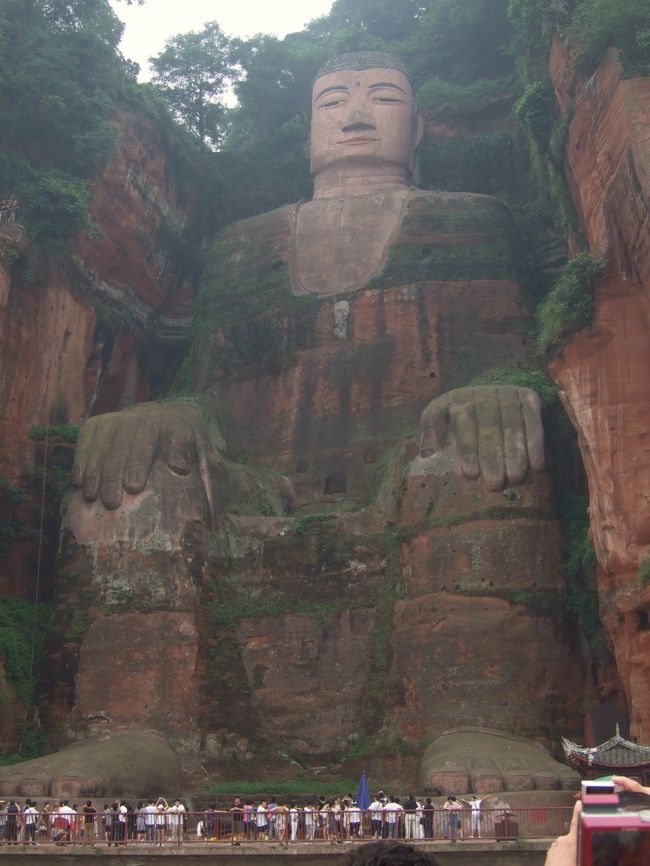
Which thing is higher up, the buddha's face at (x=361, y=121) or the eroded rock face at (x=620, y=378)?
the buddha's face at (x=361, y=121)

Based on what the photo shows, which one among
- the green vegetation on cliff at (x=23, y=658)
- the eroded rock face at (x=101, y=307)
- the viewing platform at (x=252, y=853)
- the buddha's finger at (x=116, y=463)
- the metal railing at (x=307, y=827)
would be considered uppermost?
the eroded rock face at (x=101, y=307)

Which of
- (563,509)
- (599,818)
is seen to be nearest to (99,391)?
(563,509)

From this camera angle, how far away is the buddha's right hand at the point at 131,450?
20.9 m

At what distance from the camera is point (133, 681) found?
64.3 ft

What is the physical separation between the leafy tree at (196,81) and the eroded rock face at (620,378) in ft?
57.3

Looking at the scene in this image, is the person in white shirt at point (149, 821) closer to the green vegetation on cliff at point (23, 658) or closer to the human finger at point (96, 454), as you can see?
the green vegetation on cliff at point (23, 658)

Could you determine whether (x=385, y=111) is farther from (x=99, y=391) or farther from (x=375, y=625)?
(x=375, y=625)

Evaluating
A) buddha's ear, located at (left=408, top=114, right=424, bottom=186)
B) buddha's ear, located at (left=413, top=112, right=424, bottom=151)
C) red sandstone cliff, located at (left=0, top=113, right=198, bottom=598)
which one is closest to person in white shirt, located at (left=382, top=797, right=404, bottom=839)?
red sandstone cliff, located at (left=0, top=113, right=198, bottom=598)

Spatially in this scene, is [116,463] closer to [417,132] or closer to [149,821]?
[149,821]

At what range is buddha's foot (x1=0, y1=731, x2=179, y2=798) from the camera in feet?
55.0

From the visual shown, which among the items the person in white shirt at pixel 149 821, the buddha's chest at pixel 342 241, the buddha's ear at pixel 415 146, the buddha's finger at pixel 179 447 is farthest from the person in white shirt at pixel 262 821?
Answer: the buddha's ear at pixel 415 146

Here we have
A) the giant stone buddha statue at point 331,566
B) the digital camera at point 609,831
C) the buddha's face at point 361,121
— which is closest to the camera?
the digital camera at point 609,831

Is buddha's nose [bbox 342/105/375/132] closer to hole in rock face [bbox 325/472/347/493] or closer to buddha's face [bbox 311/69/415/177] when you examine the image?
buddha's face [bbox 311/69/415/177]

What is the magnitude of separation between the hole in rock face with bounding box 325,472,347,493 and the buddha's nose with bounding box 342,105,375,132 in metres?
8.92
